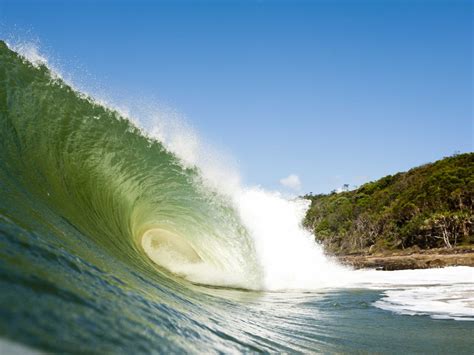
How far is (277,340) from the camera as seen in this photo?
13.1 ft

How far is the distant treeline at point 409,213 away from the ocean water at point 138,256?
33.3 m

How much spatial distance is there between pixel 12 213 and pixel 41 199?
1193mm

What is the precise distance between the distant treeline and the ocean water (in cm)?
3331

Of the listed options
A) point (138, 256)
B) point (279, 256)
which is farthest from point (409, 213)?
point (138, 256)

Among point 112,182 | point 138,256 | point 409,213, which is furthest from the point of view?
point 409,213

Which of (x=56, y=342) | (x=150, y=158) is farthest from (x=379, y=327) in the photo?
(x=150, y=158)

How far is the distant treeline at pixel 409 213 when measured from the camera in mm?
42750

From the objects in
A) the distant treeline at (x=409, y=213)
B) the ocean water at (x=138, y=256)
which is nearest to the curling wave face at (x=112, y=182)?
the ocean water at (x=138, y=256)

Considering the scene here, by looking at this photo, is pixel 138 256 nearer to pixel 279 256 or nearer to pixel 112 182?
pixel 112 182

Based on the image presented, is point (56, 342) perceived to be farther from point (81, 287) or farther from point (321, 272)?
point (321, 272)

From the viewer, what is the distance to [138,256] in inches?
242

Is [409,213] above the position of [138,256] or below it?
above

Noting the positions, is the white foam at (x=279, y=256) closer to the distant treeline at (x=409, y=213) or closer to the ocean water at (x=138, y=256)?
the ocean water at (x=138, y=256)

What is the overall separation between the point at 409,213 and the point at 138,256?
155 feet
